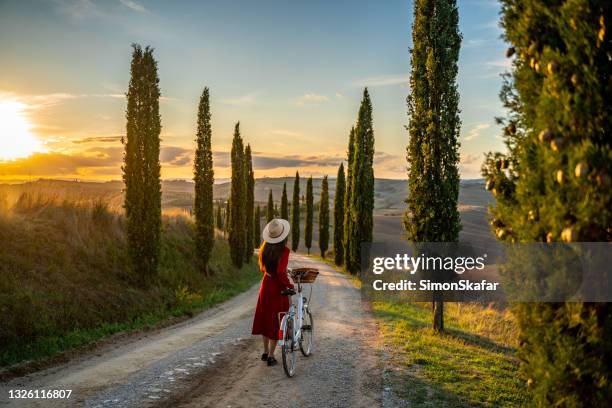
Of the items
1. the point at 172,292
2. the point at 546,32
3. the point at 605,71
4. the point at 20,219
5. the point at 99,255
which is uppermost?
the point at 546,32

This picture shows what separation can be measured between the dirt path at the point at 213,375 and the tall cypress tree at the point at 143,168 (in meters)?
5.48

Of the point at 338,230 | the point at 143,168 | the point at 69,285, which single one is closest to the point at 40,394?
the point at 69,285

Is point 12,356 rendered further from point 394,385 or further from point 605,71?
point 605,71

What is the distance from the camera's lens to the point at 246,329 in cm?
1236

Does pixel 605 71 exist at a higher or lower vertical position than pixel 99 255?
higher

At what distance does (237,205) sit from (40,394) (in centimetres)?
2645

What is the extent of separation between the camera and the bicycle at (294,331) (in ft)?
25.9

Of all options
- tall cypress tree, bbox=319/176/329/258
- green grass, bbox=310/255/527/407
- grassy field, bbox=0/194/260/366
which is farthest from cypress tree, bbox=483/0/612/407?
tall cypress tree, bbox=319/176/329/258

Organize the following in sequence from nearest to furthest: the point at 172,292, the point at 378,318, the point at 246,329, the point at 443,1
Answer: the point at 246,329 < the point at 443,1 < the point at 378,318 < the point at 172,292

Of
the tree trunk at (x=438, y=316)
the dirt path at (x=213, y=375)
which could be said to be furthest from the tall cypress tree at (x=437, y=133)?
the dirt path at (x=213, y=375)

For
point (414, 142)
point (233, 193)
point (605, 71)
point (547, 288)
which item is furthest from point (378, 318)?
point (233, 193)

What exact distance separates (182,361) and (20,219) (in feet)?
28.7

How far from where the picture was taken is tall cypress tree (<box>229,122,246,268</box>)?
3177cm

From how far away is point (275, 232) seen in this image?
8289 mm
